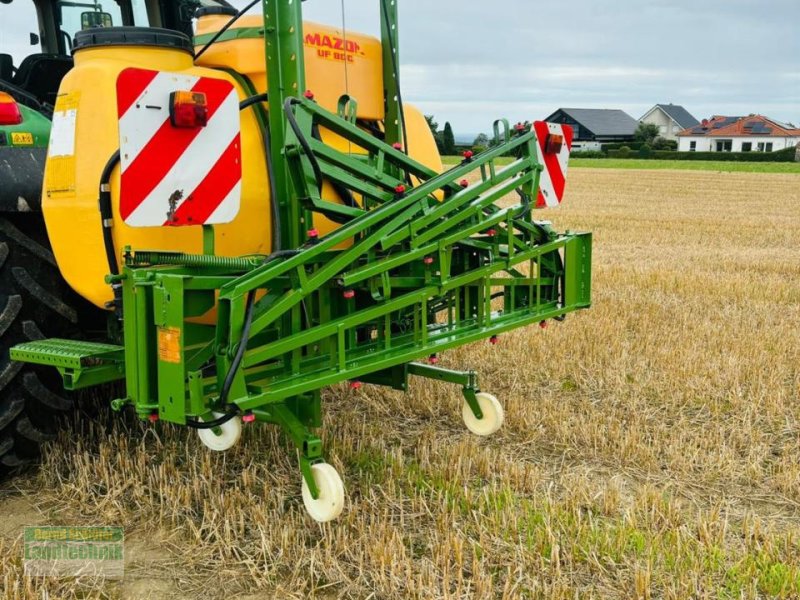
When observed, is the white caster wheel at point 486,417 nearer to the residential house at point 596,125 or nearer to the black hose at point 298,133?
the black hose at point 298,133

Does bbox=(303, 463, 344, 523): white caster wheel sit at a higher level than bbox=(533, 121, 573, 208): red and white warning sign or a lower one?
lower

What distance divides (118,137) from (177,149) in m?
0.31

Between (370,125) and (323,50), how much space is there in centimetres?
46

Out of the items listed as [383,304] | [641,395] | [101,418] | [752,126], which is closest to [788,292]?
[641,395]

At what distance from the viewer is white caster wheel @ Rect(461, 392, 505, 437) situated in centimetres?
371

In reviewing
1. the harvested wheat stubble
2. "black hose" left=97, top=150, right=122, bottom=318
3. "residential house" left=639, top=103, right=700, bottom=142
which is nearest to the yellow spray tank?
"black hose" left=97, top=150, right=122, bottom=318

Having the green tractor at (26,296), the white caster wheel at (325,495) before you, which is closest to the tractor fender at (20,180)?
the green tractor at (26,296)

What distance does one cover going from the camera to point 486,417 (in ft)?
12.3

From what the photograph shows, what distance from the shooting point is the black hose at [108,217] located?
264 cm

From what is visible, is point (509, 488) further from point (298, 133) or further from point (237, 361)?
point (298, 133)

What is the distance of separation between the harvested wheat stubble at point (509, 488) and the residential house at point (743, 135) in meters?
82.4

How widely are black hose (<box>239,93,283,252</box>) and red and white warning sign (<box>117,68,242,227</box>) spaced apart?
0.33m

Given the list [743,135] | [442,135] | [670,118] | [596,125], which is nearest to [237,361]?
[442,135]

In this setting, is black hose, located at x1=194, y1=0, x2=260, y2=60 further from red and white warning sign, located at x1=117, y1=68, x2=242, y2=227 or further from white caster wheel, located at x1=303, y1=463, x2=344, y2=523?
white caster wheel, located at x1=303, y1=463, x2=344, y2=523
